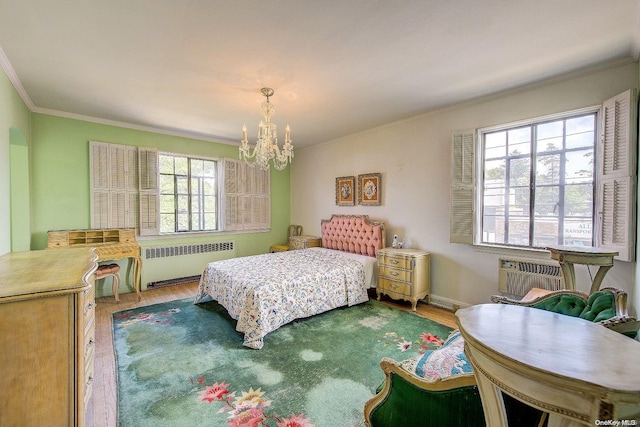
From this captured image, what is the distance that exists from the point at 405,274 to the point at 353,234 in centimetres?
130

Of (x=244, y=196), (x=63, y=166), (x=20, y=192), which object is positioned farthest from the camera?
(x=244, y=196)

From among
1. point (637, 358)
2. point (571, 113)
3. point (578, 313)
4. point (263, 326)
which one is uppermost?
point (571, 113)

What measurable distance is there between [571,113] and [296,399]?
369 cm

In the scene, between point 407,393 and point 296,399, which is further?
point 296,399

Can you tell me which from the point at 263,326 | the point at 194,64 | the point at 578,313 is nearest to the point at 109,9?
the point at 194,64

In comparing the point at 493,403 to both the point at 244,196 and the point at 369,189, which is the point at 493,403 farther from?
the point at 244,196

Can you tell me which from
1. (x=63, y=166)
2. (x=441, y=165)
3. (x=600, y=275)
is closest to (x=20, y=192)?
(x=63, y=166)

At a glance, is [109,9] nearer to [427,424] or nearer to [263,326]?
[263,326]

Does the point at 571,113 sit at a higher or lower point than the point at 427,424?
higher

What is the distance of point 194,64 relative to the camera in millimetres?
2494

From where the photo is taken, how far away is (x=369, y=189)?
4.71 meters

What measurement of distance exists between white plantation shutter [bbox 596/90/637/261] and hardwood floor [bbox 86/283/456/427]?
1732 mm

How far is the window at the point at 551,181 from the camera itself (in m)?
2.38

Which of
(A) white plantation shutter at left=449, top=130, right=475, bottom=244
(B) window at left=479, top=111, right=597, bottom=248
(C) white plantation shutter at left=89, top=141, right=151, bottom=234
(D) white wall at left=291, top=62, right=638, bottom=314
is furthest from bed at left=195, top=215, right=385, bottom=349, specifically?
(C) white plantation shutter at left=89, top=141, right=151, bottom=234
